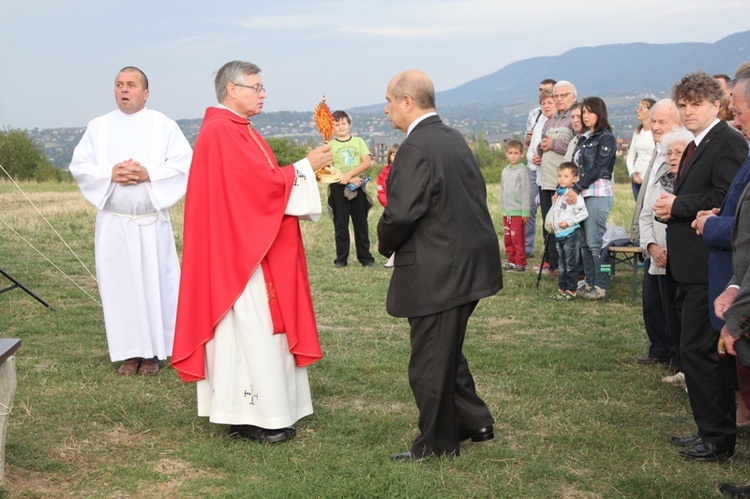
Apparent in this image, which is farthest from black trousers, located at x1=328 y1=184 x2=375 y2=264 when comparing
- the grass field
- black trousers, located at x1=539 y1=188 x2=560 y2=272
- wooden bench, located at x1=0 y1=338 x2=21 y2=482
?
wooden bench, located at x1=0 y1=338 x2=21 y2=482

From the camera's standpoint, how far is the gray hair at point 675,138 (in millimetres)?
6476

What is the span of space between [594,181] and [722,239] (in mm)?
5606

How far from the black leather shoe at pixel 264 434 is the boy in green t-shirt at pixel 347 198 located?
7.21 m

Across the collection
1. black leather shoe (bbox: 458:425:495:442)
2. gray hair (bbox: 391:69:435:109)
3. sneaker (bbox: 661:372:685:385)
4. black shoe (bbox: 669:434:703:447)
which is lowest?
sneaker (bbox: 661:372:685:385)

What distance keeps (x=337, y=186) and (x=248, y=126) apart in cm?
730

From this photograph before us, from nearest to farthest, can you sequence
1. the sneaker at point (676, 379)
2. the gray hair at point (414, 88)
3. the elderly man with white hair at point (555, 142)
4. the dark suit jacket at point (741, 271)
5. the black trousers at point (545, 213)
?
1. the dark suit jacket at point (741, 271)
2. the gray hair at point (414, 88)
3. the sneaker at point (676, 379)
4. the elderly man with white hair at point (555, 142)
5. the black trousers at point (545, 213)

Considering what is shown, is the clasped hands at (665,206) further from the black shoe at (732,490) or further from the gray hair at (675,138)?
the black shoe at (732,490)

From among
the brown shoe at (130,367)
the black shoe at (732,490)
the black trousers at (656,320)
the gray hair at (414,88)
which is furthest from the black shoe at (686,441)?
the brown shoe at (130,367)

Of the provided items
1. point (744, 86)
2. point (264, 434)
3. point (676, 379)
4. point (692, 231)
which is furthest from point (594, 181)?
point (744, 86)

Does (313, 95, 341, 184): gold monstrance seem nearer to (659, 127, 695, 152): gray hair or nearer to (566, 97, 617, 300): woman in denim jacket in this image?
(659, 127, 695, 152): gray hair

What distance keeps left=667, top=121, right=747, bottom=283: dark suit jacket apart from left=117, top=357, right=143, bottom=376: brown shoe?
431cm

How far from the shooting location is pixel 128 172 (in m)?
7.64

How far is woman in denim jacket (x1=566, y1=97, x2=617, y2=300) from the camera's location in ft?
33.8

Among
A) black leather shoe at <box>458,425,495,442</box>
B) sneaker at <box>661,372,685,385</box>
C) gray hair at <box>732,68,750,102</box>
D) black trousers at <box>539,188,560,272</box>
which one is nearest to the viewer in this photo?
gray hair at <box>732,68,750,102</box>
